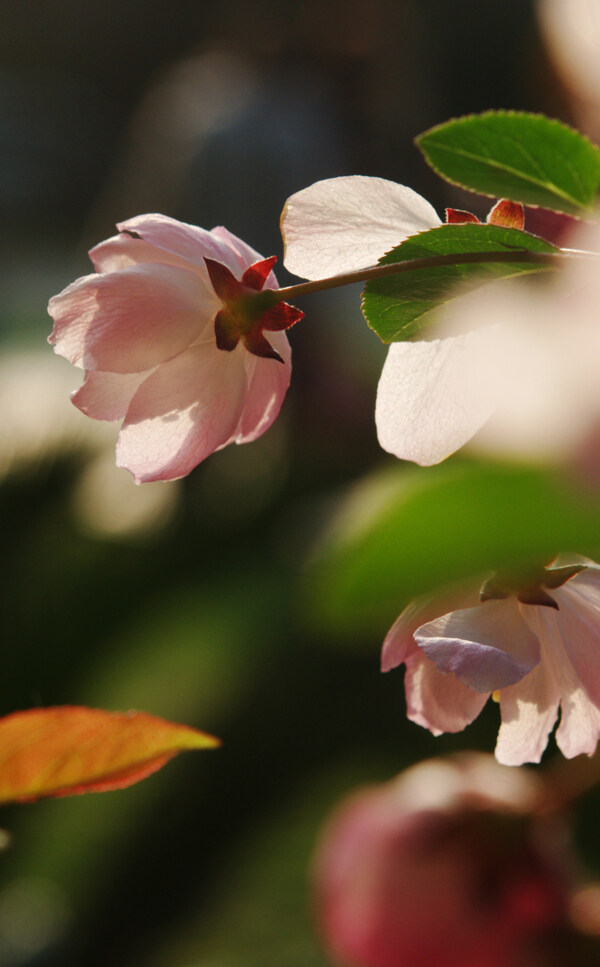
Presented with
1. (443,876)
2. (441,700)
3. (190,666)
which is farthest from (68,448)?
(441,700)

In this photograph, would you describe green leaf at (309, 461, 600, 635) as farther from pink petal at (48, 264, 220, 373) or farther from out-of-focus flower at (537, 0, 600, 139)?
out-of-focus flower at (537, 0, 600, 139)

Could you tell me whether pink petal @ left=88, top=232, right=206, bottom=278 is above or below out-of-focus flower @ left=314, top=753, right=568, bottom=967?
above

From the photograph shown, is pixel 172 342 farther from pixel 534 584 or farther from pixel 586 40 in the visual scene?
pixel 586 40

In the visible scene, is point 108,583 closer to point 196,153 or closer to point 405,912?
point 405,912

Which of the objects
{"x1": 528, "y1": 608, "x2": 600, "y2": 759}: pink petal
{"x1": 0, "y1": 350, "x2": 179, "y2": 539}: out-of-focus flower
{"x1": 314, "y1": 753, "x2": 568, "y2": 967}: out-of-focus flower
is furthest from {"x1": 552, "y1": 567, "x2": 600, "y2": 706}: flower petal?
{"x1": 0, "y1": 350, "x2": 179, "y2": 539}: out-of-focus flower

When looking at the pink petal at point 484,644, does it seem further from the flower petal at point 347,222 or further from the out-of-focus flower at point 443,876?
the out-of-focus flower at point 443,876

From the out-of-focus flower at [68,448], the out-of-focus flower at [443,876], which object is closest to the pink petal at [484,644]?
the out-of-focus flower at [443,876]
